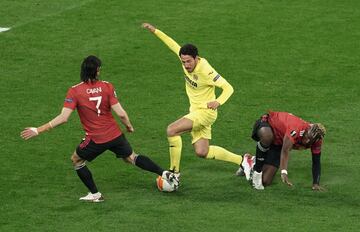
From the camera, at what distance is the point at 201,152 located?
16875 millimetres

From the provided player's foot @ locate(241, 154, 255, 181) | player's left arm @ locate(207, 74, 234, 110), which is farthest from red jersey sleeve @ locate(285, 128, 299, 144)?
player's left arm @ locate(207, 74, 234, 110)

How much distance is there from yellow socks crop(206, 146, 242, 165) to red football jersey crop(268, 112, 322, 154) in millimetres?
785

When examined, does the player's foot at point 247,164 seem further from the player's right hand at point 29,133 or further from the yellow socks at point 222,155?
the player's right hand at point 29,133

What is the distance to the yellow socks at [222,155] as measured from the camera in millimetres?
17016

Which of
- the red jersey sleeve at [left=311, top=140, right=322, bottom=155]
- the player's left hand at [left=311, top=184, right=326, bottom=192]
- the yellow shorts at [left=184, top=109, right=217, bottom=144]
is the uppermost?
the yellow shorts at [left=184, top=109, right=217, bottom=144]

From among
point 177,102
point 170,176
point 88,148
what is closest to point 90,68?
point 88,148

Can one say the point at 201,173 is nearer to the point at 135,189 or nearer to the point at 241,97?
the point at 135,189

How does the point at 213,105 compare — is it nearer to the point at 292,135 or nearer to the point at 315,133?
the point at 292,135

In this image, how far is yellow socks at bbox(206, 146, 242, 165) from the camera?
17.0m

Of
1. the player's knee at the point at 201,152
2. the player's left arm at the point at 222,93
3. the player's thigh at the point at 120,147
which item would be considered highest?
the player's left arm at the point at 222,93

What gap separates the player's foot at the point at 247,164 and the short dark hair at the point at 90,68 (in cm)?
315

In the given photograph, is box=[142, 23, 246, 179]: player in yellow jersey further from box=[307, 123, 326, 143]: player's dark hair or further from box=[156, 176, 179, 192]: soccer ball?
box=[307, 123, 326, 143]: player's dark hair

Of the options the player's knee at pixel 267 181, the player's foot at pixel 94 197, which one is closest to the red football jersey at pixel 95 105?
the player's foot at pixel 94 197

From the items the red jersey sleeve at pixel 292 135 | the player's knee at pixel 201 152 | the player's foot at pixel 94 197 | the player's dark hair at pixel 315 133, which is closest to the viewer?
the player's foot at pixel 94 197
